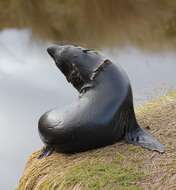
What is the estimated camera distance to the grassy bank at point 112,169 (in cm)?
221

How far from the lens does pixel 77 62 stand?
252cm

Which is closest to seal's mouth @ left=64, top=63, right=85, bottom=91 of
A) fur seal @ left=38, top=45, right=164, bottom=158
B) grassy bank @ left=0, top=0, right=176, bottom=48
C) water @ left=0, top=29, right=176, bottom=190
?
fur seal @ left=38, top=45, right=164, bottom=158

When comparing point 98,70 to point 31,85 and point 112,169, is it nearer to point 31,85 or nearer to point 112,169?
point 112,169

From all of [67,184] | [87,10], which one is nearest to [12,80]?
[87,10]

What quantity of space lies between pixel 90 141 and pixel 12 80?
2.67 meters

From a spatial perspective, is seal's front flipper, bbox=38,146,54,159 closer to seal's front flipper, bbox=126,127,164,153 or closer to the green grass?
the green grass

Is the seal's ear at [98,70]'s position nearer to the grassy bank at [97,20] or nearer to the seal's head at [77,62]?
the seal's head at [77,62]

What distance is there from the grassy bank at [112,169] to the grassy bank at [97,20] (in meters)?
3.27

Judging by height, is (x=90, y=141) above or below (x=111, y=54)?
above

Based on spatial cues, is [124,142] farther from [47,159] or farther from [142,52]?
[142,52]

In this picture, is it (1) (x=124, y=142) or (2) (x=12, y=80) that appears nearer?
(1) (x=124, y=142)

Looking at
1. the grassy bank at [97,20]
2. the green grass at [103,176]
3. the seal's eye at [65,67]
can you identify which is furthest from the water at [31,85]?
the green grass at [103,176]

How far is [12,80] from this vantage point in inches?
195

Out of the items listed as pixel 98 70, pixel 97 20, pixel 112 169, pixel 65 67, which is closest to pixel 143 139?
pixel 112 169
